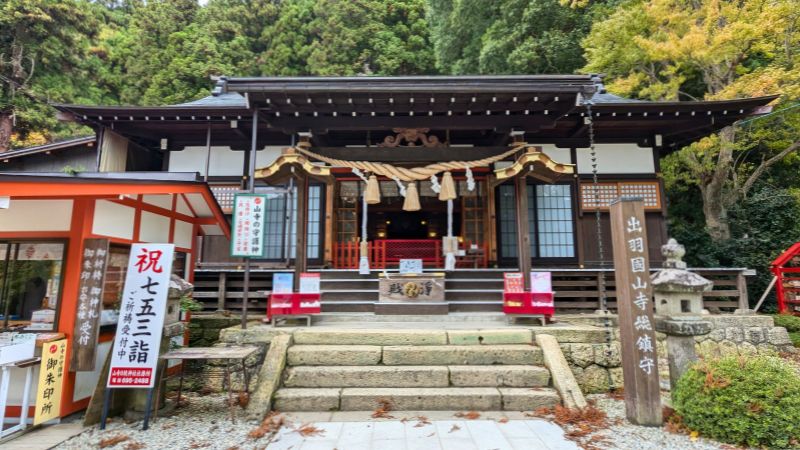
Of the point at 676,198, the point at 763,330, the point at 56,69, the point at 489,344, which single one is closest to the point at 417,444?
the point at 489,344

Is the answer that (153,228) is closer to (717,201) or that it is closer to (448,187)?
(448,187)

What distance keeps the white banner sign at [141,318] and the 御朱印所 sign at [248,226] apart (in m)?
1.58

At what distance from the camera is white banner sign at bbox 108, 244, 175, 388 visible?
421 centimetres

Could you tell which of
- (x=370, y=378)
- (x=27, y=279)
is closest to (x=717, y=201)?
(x=370, y=378)

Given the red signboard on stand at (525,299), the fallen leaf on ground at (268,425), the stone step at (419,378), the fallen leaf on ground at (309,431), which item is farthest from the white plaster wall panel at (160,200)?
the red signboard on stand at (525,299)

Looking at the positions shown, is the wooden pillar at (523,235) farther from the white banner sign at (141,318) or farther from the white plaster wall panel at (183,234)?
the white plaster wall panel at (183,234)

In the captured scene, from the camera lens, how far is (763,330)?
7031 mm

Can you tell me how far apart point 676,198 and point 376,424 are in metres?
15.3

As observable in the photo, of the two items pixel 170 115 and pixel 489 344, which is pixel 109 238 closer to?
pixel 170 115

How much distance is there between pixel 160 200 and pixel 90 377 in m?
2.63

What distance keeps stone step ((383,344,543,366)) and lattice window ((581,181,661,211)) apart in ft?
18.7

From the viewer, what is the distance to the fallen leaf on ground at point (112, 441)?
373 cm

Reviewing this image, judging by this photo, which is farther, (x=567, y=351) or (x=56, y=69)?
(x=56, y=69)

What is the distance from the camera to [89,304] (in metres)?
4.43
